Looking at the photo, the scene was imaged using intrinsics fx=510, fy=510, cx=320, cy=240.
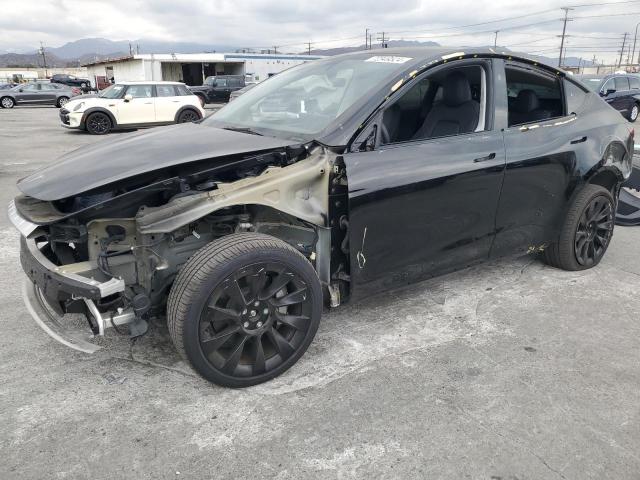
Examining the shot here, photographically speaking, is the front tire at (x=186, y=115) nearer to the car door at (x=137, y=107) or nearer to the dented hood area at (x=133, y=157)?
the car door at (x=137, y=107)

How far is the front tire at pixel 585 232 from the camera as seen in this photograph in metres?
4.03

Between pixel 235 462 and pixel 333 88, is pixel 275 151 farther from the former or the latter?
pixel 235 462

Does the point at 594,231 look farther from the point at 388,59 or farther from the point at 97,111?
the point at 97,111

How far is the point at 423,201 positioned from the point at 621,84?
1881 centimetres

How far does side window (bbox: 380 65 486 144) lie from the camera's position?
3.42 m

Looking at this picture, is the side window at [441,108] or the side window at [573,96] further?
the side window at [573,96]

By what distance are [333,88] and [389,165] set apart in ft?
2.53

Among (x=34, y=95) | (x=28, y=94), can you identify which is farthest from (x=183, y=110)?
(x=28, y=94)

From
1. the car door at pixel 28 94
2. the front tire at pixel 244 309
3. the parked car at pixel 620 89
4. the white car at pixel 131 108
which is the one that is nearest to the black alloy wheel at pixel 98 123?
the white car at pixel 131 108

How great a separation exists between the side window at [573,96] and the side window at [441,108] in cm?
100

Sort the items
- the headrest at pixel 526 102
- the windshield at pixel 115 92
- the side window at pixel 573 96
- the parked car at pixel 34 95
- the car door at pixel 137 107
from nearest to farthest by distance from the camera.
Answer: the headrest at pixel 526 102
the side window at pixel 573 96
the car door at pixel 137 107
the windshield at pixel 115 92
the parked car at pixel 34 95

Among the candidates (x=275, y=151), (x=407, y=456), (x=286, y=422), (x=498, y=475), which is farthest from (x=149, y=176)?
(x=498, y=475)

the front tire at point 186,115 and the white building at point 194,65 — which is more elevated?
the white building at point 194,65

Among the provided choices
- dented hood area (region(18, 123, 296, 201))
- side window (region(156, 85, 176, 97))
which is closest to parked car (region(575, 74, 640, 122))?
side window (region(156, 85, 176, 97))
